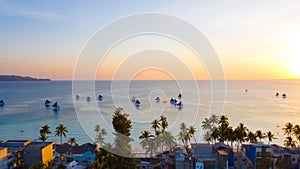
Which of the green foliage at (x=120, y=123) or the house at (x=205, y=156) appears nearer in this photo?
the green foliage at (x=120, y=123)

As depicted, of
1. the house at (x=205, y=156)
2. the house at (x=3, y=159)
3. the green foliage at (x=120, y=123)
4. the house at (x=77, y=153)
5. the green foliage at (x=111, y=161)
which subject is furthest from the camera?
the house at (x=77, y=153)

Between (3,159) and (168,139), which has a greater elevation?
(3,159)

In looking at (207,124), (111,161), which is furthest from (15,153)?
(207,124)

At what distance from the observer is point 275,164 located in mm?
18266

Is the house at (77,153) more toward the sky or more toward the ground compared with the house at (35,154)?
more toward the ground

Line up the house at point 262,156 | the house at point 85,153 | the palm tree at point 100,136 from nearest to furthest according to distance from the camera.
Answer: the house at point 262,156
the house at point 85,153
the palm tree at point 100,136

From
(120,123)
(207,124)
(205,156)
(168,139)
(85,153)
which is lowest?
(85,153)

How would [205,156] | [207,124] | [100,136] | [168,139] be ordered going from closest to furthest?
[205,156] < [100,136] < [168,139] < [207,124]

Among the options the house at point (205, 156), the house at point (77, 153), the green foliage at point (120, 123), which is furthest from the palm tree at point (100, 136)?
the house at point (205, 156)

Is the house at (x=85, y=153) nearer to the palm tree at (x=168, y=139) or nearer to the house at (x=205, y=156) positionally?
the palm tree at (x=168, y=139)

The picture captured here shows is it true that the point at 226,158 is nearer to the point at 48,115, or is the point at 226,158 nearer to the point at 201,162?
the point at 201,162

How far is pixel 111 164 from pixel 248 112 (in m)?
56.9

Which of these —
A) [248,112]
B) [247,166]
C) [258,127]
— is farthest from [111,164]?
[248,112]

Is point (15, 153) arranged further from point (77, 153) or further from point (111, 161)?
point (111, 161)
